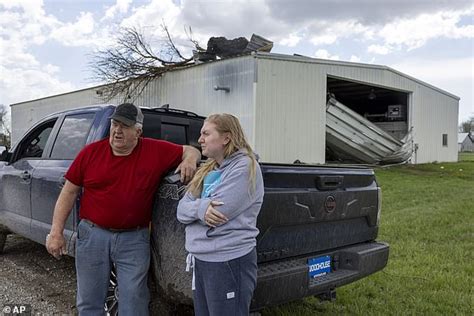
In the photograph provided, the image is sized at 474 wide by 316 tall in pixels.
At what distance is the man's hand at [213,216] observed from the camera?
2.39m

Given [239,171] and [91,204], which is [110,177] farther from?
[239,171]

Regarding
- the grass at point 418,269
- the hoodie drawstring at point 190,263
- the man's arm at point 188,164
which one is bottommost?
the grass at point 418,269

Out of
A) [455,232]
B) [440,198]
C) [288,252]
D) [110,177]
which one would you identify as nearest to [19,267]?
[110,177]

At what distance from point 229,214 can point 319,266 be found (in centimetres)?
129

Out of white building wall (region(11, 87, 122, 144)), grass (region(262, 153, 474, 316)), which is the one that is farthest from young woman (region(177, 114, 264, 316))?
white building wall (region(11, 87, 122, 144))

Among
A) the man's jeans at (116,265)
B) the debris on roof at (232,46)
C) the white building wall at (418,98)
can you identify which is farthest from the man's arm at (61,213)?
the debris on roof at (232,46)

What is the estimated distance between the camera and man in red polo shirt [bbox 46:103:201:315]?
2916mm

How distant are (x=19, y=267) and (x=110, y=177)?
323 cm

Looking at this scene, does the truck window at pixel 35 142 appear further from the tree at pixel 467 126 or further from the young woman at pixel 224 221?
the tree at pixel 467 126

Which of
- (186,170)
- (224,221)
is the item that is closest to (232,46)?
(186,170)

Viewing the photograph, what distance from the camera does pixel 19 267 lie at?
5.39m

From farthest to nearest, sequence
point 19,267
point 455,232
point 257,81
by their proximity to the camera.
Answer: point 257,81, point 455,232, point 19,267

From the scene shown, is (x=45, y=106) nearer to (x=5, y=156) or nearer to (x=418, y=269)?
(x=5, y=156)

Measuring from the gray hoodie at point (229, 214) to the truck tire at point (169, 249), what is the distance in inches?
12.3
